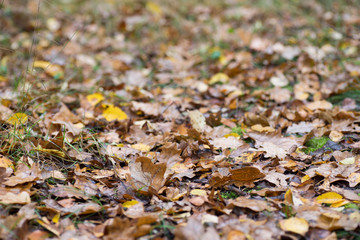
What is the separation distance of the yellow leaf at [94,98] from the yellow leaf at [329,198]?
6.67ft

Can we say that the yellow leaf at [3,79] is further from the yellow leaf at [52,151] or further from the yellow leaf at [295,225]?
the yellow leaf at [295,225]

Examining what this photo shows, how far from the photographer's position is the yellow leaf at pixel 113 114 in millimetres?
2631

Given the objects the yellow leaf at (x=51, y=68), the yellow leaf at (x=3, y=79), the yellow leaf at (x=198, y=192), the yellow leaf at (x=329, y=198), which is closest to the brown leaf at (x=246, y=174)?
the yellow leaf at (x=198, y=192)

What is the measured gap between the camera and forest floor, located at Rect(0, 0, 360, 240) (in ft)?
5.00

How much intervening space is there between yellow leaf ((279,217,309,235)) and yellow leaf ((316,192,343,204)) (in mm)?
242

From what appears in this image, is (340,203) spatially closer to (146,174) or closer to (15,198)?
(146,174)

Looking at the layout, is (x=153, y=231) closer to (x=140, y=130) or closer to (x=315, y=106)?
(x=140, y=130)

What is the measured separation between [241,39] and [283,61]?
82 centimetres

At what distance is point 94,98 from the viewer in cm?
303

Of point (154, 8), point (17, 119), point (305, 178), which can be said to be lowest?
point (305, 178)

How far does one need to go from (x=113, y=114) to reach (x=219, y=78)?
1306mm

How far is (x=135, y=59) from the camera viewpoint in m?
4.20

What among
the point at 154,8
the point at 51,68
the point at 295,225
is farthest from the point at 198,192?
the point at 154,8

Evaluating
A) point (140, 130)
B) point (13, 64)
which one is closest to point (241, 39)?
point (140, 130)
